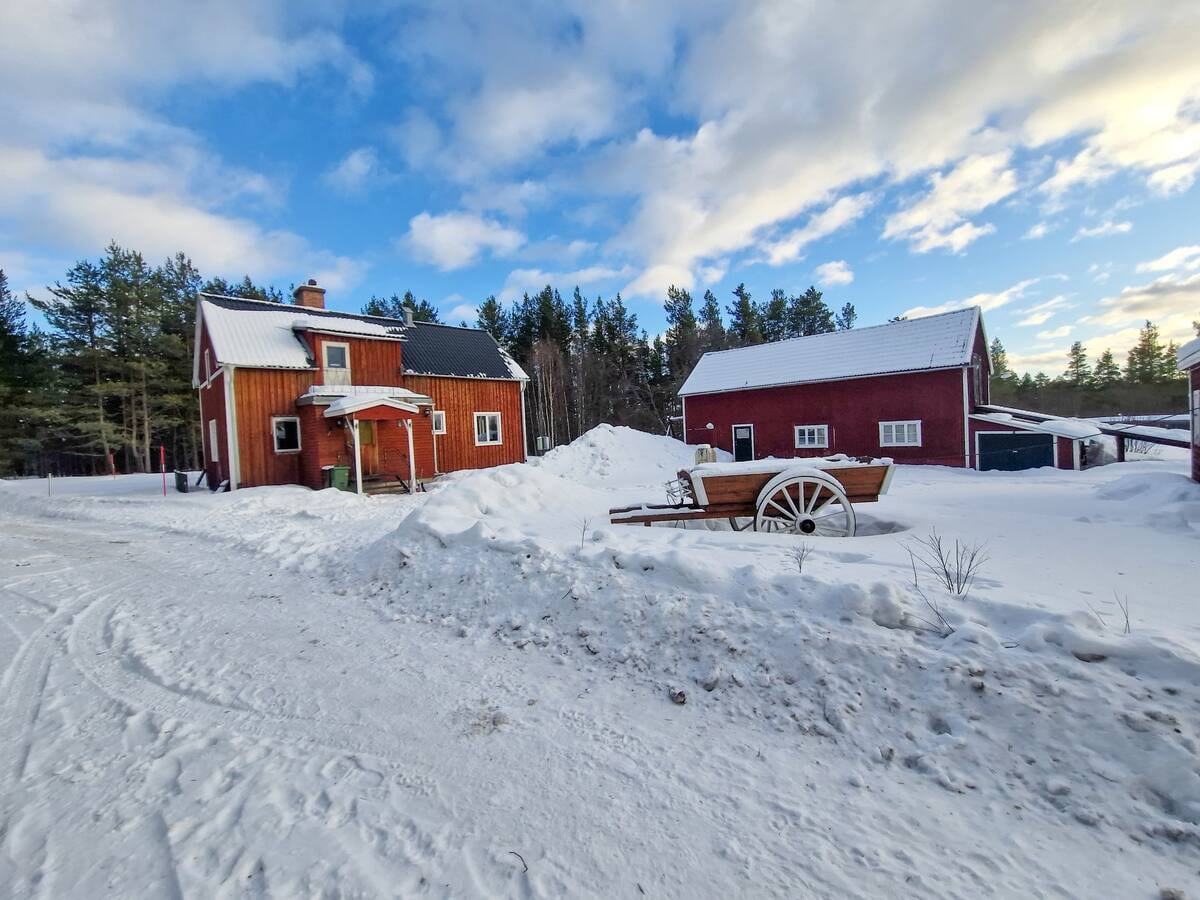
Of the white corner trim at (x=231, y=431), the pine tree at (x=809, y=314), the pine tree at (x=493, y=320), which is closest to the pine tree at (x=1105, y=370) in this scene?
the pine tree at (x=809, y=314)

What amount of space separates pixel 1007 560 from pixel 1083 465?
16.5m

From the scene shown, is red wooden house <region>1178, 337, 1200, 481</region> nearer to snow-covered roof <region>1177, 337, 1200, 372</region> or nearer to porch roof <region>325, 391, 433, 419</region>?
snow-covered roof <region>1177, 337, 1200, 372</region>

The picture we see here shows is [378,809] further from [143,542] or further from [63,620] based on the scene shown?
[143,542]

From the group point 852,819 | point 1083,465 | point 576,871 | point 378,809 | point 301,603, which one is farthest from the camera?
point 1083,465

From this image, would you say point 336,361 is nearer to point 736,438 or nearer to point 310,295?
point 310,295

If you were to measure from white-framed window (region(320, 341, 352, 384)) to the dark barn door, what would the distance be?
886 inches

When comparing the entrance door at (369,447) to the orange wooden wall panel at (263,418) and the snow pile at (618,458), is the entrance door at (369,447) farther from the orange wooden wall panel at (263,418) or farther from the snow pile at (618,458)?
the snow pile at (618,458)

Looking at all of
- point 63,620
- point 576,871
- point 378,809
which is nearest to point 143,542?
point 63,620

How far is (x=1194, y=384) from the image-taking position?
9.27m

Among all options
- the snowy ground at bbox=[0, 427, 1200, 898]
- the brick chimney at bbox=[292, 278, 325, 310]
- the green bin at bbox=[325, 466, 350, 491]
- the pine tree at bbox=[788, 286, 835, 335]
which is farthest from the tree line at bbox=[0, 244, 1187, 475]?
the snowy ground at bbox=[0, 427, 1200, 898]

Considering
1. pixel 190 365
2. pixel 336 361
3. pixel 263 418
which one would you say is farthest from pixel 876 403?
pixel 190 365

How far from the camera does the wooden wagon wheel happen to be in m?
6.72

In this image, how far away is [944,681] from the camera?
282cm

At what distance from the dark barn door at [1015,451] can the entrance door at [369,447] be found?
2130 cm
